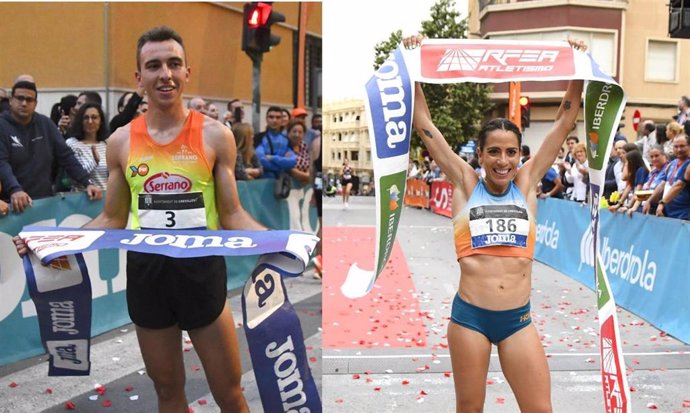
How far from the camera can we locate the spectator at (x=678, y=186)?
25.0ft

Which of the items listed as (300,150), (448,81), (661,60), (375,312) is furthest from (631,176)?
(661,60)

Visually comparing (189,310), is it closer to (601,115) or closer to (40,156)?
(601,115)

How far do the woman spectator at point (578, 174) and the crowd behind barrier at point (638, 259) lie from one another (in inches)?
14.8

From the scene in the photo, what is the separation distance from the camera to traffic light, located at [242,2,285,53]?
747cm

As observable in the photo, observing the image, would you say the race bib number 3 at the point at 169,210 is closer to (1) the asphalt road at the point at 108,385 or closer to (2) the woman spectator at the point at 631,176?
(1) the asphalt road at the point at 108,385

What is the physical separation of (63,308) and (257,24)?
4.63 m

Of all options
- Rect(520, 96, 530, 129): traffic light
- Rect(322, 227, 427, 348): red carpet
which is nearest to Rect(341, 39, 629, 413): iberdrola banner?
Rect(322, 227, 427, 348): red carpet

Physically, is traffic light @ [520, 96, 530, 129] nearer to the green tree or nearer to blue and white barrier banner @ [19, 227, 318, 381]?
the green tree

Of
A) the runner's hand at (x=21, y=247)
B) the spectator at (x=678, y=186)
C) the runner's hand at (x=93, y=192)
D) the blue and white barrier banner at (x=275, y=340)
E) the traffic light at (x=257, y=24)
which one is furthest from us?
the spectator at (x=678, y=186)

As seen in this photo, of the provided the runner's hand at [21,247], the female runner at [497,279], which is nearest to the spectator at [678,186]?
the female runner at [497,279]

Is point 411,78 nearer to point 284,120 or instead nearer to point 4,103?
point 284,120

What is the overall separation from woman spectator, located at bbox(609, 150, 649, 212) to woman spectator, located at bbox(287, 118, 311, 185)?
11.8 feet

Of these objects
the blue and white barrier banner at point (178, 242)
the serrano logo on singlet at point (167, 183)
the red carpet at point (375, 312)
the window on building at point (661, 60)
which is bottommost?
the red carpet at point (375, 312)

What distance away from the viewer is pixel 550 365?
6.16 m
